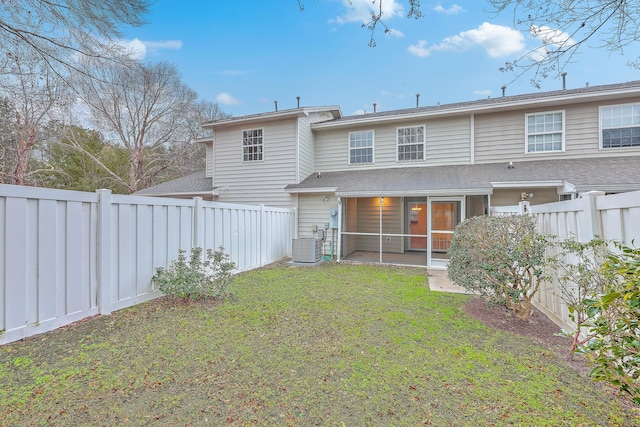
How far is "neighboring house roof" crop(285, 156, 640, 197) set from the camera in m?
7.29

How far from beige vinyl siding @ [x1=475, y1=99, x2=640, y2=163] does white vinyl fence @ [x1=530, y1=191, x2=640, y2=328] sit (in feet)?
19.9

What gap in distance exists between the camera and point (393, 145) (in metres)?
10.9

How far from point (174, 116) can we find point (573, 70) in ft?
73.2

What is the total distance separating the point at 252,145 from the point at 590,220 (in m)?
10.5

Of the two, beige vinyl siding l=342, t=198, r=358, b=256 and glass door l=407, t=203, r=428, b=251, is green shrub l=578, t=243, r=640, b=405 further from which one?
glass door l=407, t=203, r=428, b=251

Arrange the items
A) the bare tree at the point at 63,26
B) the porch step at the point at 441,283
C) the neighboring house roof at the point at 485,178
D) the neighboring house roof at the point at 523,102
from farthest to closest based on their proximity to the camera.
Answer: the neighboring house roof at the point at 523,102 < the neighboring house roof at the point at 485,178 < the porch step at the point at 441,283 < the bare tree at the point at 63,26

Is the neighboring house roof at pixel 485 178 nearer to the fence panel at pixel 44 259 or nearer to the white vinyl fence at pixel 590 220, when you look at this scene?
the white vinyl fence at pixel 590 220

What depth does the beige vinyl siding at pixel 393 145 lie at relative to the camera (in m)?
10.0

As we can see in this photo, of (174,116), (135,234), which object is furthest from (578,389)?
(174,116)

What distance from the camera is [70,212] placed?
388cm

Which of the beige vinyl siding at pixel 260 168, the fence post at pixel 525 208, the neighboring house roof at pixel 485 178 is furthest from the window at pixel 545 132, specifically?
the beige vinyl siding at pixel 260 168

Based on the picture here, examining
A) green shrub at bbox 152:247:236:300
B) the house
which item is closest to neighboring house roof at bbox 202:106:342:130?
the house

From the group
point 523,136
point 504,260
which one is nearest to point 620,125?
point 523,136

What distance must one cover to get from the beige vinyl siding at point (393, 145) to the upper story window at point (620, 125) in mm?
3693
